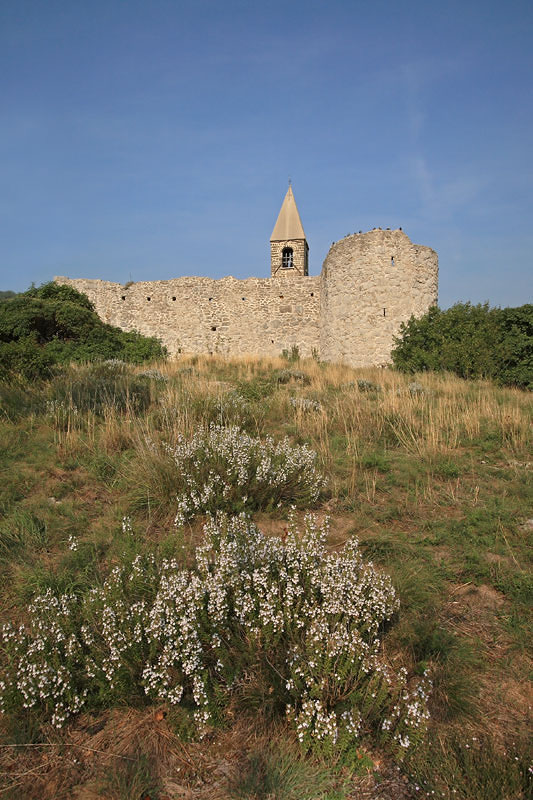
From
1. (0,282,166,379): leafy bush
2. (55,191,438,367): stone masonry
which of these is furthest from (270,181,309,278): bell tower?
(0,282,166,379): leafy bush

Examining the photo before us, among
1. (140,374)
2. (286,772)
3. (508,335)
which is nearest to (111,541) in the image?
(286,772)

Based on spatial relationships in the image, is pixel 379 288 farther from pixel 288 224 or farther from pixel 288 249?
pixel 288 224

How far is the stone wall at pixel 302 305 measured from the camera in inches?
589

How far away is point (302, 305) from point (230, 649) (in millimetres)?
17667

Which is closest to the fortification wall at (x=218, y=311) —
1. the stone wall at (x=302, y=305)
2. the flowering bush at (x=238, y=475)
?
the stone wall at (x=302, y=305)

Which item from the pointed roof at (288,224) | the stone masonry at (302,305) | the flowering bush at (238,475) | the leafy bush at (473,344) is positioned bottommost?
the flowering bush at (238,475)

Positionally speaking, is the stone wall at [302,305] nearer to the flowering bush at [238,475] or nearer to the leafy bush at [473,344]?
the leafy bush at [473,344]

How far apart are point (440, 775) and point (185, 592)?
1493 millimetres

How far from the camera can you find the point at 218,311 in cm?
2019

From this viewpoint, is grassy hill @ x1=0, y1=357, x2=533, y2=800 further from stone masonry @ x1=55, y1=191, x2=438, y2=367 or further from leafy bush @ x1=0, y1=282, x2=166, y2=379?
stone masonry @ x1=55, y1=191, x2=438, y2=367

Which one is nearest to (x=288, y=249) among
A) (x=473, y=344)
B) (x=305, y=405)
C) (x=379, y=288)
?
(x=379, y=288)

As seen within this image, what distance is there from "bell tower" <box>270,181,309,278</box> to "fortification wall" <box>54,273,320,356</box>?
7665 millimetres

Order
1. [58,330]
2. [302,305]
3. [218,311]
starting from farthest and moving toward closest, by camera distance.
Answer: [218,311], [302,305], [58,330]

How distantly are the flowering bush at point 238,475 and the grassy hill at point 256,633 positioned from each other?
0.09ft
